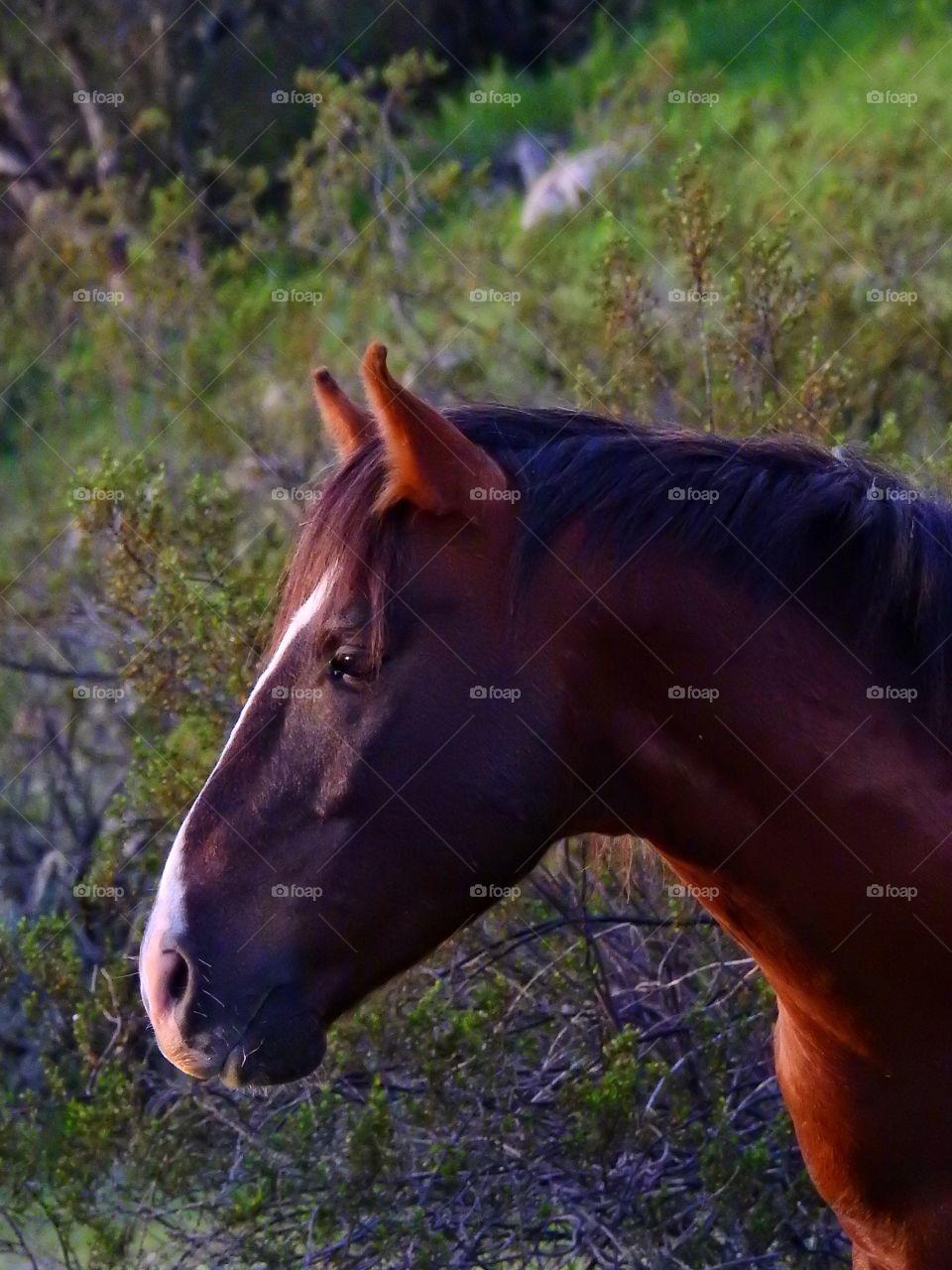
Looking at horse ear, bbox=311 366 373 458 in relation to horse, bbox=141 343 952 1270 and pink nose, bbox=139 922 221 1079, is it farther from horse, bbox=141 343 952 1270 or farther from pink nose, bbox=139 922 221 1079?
pink nose, bbox=139 922 221 1079

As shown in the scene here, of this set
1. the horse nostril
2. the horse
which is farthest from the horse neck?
the horse nostril

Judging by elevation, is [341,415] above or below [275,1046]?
above

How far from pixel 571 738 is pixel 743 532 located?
36cm

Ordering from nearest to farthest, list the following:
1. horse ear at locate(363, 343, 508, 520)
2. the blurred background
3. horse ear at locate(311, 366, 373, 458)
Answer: horse ear at locate(363, 343, 508, 520) < horse ear at locate(311, 366, 373, 458) < the blurred background

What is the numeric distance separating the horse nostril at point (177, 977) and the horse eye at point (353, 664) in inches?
16.3

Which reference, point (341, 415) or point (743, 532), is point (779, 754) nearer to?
point (743, 532)

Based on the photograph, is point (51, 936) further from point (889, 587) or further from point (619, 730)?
point (889, 587)

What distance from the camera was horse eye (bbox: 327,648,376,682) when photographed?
1.96m

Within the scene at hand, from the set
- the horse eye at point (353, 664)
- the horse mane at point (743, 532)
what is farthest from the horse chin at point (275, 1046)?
the horse mane at point (743, 532)

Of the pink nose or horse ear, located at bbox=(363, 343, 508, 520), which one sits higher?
horse ear, located at bbox=(363, 343, 508, 520)

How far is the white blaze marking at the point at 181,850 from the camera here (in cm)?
195

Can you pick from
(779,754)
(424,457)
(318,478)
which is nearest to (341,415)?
(424,457)

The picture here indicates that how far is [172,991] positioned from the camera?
1947 millimetres

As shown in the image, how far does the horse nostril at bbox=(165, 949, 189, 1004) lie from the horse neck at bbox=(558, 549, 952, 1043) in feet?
1.96
